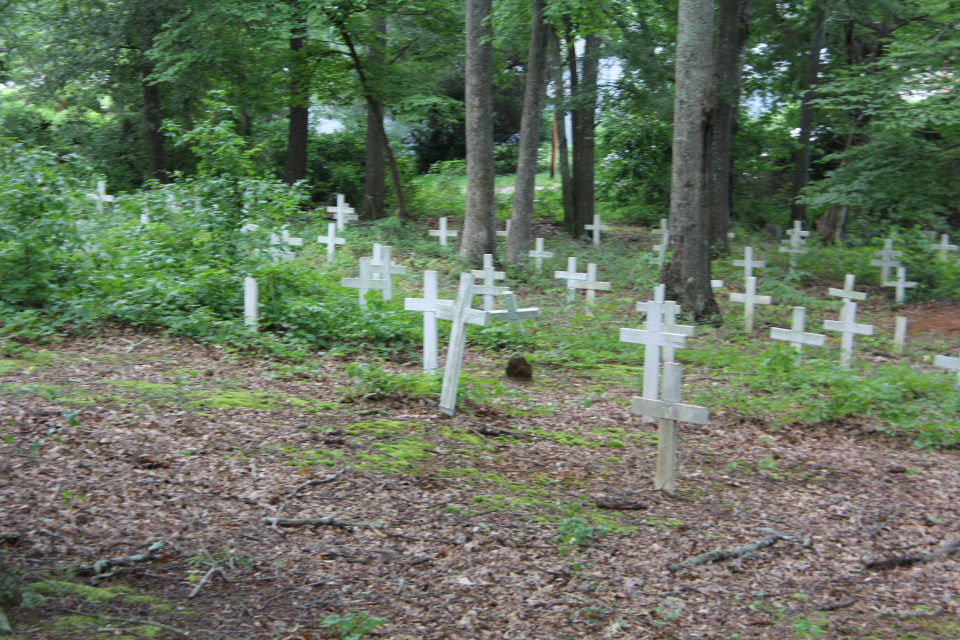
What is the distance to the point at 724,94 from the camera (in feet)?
51.8

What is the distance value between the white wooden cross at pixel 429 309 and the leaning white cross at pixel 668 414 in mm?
2409

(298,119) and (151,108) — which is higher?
(298,119)

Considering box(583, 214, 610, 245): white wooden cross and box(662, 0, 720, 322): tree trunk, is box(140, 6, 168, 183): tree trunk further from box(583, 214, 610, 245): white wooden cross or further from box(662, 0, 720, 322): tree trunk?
box(662, 0, 720, 322): tree trunk

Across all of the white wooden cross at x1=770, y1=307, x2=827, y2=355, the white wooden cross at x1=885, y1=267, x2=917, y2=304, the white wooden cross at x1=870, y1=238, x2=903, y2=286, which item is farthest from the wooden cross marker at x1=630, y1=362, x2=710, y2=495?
the white wooden cross at x1=870, y1=238, x2=903, y2=286

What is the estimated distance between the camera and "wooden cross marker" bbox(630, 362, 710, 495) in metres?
5.19

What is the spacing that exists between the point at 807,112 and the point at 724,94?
20.6ft

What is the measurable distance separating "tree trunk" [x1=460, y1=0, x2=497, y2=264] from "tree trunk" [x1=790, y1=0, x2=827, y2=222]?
306 inches

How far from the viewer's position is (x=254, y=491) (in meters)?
4.73

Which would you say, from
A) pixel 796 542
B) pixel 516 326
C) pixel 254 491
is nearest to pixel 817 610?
pixel 796 542

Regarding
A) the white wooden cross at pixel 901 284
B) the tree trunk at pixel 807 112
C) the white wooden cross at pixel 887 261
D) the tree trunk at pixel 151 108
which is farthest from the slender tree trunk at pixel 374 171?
the white wooden cross at pixel 901 284

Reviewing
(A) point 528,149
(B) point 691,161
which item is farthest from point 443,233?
(B) point 691,161

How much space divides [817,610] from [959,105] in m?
11.4

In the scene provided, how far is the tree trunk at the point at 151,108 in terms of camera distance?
1683cm

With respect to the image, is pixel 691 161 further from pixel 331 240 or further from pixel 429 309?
pixel 331 240
